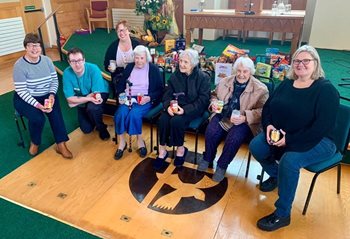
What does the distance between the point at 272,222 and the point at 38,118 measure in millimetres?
2100

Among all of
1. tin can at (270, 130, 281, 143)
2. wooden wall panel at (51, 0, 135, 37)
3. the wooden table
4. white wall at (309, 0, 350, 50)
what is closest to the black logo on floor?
tin can at (270, 130, 281, 143)

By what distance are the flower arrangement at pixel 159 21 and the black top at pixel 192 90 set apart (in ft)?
9.98

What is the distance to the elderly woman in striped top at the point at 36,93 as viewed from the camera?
8.25 feet

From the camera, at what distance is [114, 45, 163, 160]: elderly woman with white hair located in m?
2.61

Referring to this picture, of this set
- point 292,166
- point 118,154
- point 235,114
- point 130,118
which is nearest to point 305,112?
point 292,166

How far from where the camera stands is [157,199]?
2.22m

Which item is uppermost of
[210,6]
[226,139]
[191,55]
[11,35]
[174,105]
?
[210,6]

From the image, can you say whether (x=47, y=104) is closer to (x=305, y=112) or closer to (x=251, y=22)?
(x=305, y=112)

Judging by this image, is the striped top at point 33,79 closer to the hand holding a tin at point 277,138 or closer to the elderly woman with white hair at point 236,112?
the elderly woman with white hair at point 236,112

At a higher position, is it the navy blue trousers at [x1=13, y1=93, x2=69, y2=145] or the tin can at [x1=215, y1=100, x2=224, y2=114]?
the tin can at [x1=215, y1=100, x2=224, y2=114]

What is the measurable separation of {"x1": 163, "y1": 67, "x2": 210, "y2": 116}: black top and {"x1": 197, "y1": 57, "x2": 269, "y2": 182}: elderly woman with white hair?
0.31 ft

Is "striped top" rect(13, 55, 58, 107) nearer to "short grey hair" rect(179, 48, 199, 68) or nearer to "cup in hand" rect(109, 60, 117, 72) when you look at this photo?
"cup in hand" rect(109, 60, 117, 72)

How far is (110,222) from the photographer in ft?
6.57

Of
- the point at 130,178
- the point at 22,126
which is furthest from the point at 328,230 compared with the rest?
the point at 22,126
